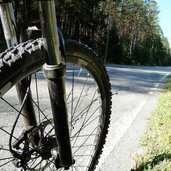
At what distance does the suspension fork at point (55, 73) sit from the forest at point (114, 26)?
1.69 feet

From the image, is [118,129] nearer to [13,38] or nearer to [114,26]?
[13,38]

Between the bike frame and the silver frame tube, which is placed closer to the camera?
the bike frame

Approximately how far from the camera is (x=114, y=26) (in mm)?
50281

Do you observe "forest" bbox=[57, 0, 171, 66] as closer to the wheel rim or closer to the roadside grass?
the roadside grass

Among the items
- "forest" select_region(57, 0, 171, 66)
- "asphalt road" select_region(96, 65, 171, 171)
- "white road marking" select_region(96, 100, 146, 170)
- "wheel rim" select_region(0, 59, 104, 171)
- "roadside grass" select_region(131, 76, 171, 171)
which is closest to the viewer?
"wheel rim" select_region(0, 59, 104, 171)

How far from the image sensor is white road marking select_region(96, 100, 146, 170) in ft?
12.0

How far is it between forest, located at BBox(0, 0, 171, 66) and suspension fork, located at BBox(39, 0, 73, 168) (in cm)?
52

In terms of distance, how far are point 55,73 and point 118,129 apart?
11.0 ft

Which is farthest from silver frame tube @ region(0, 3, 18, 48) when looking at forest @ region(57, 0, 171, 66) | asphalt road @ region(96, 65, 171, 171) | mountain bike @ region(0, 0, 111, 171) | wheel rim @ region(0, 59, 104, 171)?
forest @ region(57, 0, 171, 66)

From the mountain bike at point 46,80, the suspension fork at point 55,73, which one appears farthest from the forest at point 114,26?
the suspension fork at point 55,73

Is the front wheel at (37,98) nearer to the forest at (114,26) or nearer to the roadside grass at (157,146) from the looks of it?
the roadside grass at (157,146)

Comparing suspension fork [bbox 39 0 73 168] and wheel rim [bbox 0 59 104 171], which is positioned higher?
suspension fork [bbox 39 0 73 168]

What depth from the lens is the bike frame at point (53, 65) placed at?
1.39 metres

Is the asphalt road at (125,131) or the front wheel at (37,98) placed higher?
the front wheel at (37,98)
